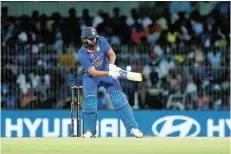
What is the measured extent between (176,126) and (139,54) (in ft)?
5.94

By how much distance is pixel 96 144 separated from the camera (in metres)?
11.5

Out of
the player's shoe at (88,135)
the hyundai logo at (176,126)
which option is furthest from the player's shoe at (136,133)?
the hyundai logo at (176,126)

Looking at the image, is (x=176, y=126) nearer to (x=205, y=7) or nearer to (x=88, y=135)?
(x=205, y=7)

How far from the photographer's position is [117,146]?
11.3 m

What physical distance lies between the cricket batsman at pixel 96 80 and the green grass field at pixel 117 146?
101cm

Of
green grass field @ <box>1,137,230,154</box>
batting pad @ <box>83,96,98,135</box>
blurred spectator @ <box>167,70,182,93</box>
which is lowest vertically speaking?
green grass field @ <box>1,137,230,154</box>

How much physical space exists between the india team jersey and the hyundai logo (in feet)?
19.4

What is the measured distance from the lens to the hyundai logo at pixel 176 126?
19.2 metres

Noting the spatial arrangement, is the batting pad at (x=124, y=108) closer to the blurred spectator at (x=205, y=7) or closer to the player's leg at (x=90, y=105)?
the player's leg at (x=90, y=105)

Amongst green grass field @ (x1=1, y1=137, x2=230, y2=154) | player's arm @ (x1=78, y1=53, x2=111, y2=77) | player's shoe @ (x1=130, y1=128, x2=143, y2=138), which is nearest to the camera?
green grass field @ (x1=1, y1=137, x2=230, y2=154)

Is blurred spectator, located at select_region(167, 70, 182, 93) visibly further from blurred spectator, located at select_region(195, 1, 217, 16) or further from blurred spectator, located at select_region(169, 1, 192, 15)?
blurred spectator, located at select_region(195, 1, 217, 16)

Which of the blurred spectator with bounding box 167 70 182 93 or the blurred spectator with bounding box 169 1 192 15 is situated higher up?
the blurred spectator with bounding box 169 1 192 15

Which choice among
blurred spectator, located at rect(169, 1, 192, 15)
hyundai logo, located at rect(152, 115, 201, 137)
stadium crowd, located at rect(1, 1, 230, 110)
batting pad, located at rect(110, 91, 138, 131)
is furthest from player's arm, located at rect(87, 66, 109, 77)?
blurred spectator, located at rect(169, 1, 192, 15)

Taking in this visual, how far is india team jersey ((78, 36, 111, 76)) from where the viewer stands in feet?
43.6
